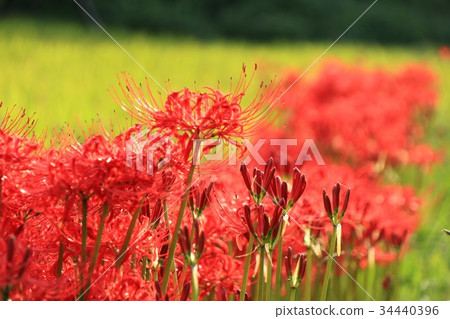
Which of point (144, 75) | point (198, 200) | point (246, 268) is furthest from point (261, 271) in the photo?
point (144, 75)

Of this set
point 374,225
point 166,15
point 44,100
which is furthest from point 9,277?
point 166,15

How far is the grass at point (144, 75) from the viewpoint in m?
2.87

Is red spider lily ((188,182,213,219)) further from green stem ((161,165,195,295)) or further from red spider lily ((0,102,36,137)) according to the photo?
red spider lily ((0,102,36,137))

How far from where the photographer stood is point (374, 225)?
1.52m

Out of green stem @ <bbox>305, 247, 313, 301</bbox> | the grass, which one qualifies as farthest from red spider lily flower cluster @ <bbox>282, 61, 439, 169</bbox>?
green stem @ <bbox>305, 247, 313, 301</bbox>

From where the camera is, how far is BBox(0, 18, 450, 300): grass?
2.87m

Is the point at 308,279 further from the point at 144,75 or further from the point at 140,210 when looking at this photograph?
the point at 144,75

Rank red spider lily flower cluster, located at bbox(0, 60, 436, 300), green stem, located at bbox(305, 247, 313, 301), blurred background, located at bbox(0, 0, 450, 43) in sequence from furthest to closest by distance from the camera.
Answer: blurred background, located at bbox(0, 0, 450, 43) < green stem, located at bbox(305, 247, 313, 301) < red spider lily flower cluster, located at bbox(0, 60, 436, 300)

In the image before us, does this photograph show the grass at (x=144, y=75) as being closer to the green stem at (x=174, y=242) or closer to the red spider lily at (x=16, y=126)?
the red spider lily at (x=16, y=126)

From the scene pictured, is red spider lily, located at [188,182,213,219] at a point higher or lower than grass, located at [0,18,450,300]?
lower

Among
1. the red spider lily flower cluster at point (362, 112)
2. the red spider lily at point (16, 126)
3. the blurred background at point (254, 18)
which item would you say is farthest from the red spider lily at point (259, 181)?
the blurred background at point (254, 18)

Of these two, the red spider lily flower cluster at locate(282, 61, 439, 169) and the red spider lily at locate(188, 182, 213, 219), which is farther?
the red spider lily flower cluster at locate(282, 61, 439, 169)

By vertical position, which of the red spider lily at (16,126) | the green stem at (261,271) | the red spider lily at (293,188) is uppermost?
the red spider lily at (16,126)

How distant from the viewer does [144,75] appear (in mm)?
4602
